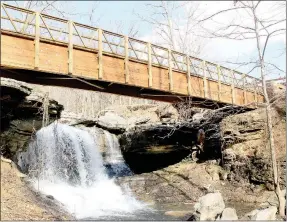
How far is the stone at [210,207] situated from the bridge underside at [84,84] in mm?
5371

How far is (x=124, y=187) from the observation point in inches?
830

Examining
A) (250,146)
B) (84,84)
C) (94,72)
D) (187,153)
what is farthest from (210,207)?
(187,153)

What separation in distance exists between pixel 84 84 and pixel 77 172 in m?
9.18

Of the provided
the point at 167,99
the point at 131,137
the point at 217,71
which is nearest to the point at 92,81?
the point at 167,99

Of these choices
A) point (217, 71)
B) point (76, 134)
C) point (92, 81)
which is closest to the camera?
point (92, 81)

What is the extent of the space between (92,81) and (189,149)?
13.2 meters

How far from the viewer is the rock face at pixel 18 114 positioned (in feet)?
50.8

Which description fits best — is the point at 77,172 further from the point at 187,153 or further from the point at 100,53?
the point at 100,53

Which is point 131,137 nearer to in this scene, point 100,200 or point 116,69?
point 100,200

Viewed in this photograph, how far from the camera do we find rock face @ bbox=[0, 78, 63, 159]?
1548 centimetres

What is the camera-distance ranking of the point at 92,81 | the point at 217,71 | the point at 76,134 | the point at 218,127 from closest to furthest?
the point at 92,81
the point at 217,71
the point at 218,127
the point at 76,134

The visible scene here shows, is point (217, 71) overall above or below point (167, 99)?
above

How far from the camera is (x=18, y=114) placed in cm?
1725

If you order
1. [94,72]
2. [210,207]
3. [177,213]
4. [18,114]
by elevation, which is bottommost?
[177,213]
